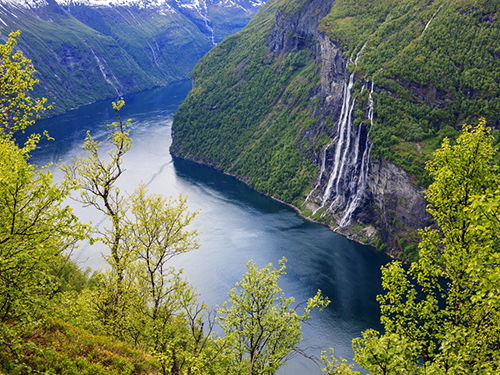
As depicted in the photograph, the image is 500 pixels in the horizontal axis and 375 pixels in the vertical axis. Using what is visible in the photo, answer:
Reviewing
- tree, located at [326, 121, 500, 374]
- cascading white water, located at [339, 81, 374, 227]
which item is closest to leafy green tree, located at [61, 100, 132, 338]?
tree, located at [326, 121, 500, 374]

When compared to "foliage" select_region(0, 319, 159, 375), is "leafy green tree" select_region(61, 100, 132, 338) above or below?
above

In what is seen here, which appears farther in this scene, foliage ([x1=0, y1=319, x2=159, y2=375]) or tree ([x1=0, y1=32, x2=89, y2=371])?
foliage ([x1=0, y1=319, x2=159, y2=375])

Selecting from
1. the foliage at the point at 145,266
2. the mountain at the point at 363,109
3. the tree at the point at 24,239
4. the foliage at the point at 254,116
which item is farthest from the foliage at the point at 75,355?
the foliage at the point at 254,116

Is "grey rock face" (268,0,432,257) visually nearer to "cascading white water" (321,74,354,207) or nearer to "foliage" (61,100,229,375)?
"cascading white water" (321,74,354,207)

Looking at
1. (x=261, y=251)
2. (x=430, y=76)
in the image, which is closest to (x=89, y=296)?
(x=261, y=251)

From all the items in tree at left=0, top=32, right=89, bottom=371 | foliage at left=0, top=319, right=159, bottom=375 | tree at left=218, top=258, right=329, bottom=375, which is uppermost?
tree at left=0, top=32, right=89, bottom=371

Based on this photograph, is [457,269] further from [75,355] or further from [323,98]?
[323,98]
